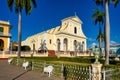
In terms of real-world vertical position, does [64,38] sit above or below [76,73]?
above

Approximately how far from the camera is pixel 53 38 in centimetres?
5362

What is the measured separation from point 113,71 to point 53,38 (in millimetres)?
43559

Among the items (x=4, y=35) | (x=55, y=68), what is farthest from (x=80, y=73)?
(x=4, y=35)

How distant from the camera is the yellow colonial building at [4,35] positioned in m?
42.9

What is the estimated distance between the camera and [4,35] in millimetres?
42969

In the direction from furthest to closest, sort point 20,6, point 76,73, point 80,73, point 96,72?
point 20,6
point 76,73
point 80,73
point 96,72

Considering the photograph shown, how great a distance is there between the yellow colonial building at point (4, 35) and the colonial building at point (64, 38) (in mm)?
11216

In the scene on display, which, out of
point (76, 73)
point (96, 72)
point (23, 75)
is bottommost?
point (23, 75)

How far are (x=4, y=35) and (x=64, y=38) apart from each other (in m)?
19.3

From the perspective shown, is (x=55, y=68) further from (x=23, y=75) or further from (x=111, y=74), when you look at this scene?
(x=111, y=74)

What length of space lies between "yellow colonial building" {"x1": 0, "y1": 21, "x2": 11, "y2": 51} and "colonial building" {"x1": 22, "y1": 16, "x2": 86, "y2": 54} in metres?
11.2

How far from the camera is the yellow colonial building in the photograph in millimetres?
42853

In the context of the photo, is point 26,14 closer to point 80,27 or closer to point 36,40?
point 36,40

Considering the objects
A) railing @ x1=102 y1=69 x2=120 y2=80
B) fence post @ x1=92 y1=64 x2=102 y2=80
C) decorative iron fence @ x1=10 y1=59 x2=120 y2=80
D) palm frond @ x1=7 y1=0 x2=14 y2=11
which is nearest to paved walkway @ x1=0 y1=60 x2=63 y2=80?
decorative iron fence @ x1=10 y1=59 x2=120 y2=80
